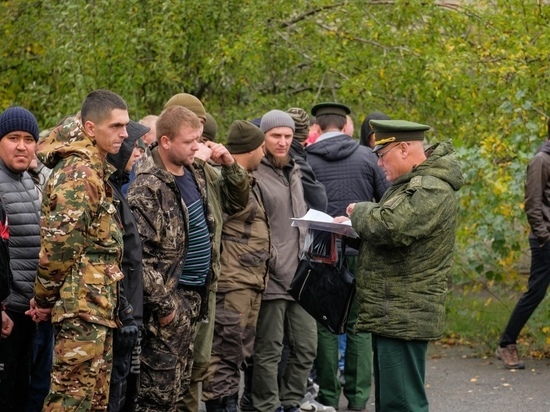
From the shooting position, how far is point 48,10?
492 inches

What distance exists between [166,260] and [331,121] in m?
2.90

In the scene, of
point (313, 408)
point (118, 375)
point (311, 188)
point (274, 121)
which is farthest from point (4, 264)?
point (313, 408)

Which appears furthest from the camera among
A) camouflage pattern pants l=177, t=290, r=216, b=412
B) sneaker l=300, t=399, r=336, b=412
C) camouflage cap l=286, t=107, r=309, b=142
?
camouflage cap l=286, t=107, r=309, b=142

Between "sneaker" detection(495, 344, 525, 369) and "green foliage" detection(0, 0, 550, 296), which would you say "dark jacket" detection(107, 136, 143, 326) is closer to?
"sneaker" detection(495, 344, 525, 369)

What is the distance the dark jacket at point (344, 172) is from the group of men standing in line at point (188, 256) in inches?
24.3

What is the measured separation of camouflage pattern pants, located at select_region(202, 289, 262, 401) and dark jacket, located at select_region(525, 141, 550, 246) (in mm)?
2958

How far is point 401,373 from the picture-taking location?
6.22 m

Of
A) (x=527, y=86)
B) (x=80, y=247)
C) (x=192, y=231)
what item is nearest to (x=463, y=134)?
(x=527, y=86)

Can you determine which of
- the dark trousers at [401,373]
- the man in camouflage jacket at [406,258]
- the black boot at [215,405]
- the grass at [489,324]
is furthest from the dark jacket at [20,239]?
the grass at [489,324]

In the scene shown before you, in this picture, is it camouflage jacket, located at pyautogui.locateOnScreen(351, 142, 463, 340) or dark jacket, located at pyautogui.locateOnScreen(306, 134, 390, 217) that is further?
dark jacket, located at pyautogui.locateOnScreen(306, 134, 390, 217)

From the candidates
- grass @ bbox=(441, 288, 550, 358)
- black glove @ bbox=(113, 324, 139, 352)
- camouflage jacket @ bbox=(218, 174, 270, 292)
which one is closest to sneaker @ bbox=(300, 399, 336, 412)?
camouflage jacket @ bbox=(218, 174, 270, 292)

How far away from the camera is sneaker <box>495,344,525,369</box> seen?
977 centimetres

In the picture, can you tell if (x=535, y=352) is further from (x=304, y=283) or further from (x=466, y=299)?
(x=304, y=283)

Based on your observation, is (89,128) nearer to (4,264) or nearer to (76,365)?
(4,264)
